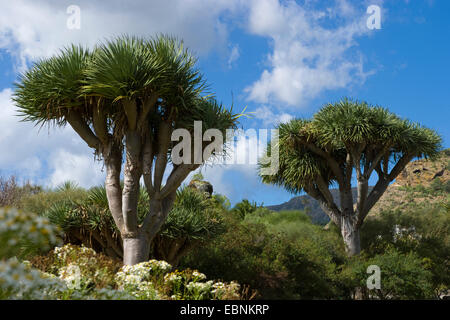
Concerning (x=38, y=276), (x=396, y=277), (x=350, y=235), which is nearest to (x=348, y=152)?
(x=350, y=235)

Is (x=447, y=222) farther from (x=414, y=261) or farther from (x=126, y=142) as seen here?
(x=126, y=142)

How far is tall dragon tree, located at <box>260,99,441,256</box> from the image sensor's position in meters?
15.8

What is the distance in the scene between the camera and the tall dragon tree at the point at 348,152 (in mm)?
15812

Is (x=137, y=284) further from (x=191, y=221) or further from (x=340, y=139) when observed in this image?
(x=340, y=139)

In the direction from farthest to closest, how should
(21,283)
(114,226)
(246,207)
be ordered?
(246,207)
(114,226)
(21,283)

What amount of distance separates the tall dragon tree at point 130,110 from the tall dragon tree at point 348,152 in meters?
8.09

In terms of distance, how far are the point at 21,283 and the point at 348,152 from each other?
584 inches

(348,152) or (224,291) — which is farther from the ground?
(348,152)

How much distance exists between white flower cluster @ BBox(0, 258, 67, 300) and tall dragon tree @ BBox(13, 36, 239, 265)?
471 cm

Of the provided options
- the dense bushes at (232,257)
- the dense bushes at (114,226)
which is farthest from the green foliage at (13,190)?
the dense bushes at (114,226)

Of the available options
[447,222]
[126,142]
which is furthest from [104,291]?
[447,222]

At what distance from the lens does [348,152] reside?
16578 mm

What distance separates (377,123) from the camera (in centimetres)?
1591
